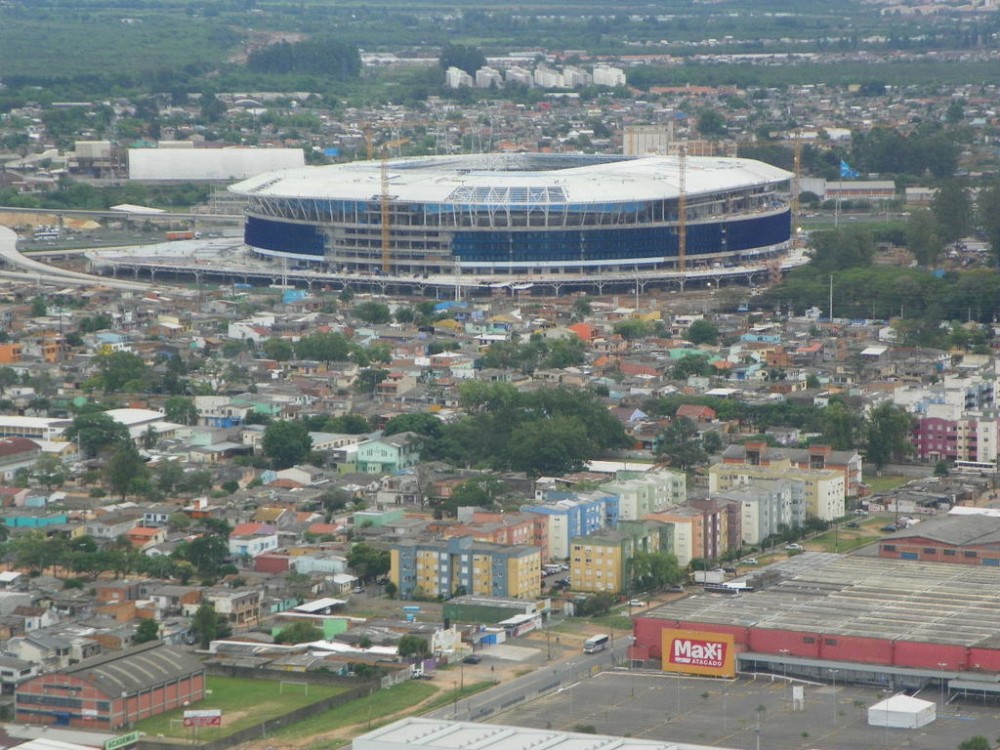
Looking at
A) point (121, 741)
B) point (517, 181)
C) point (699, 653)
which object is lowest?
point (121, 741)

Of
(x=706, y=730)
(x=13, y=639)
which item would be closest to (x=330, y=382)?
(x=13, y=639)

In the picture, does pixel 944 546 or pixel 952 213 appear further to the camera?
pixel 952 213

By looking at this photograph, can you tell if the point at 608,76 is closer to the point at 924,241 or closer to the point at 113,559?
the point at 924,241

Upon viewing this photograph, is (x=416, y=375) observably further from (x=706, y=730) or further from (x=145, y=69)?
(x=145, y=69)

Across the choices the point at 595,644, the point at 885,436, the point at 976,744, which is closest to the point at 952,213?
the point at 885,436

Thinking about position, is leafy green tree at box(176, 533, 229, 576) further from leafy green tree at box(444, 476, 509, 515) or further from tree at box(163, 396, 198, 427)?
tree at box(163, 396, 198, 427)

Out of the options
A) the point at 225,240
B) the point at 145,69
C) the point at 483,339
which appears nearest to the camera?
the point at 483,339

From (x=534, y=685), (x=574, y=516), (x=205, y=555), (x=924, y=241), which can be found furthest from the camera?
(x=924, y=241)

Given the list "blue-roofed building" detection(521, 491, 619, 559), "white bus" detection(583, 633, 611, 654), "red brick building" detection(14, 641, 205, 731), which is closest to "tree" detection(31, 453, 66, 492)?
"blue-roofed building" detection(521, 491, 619, 559)
